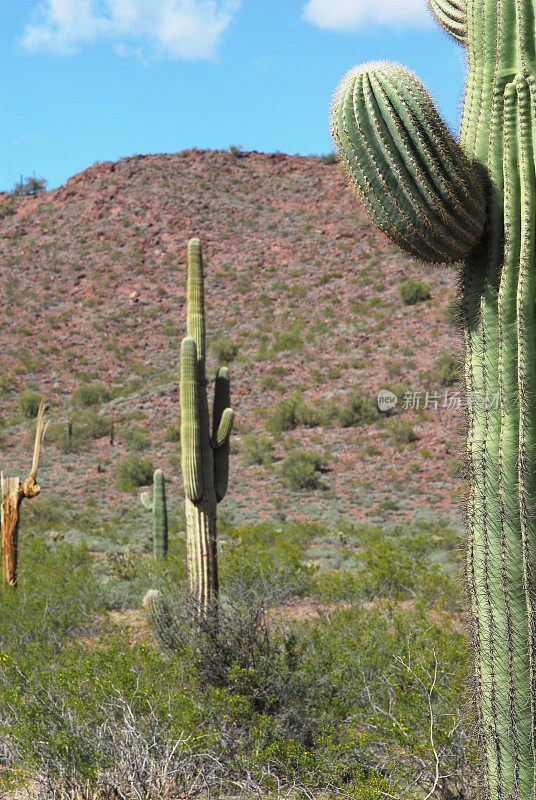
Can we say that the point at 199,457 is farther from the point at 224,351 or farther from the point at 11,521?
the point at 224,351

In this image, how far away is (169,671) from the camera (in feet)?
19.5

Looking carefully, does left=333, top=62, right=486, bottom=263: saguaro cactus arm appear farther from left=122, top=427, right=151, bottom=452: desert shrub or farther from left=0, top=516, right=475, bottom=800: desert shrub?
left=122, top=427, right=151, bottom=452: desert shrub

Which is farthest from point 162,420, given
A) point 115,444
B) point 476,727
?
point 476,727

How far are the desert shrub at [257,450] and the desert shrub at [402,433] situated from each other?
14.8 ft

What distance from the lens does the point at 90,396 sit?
110ft

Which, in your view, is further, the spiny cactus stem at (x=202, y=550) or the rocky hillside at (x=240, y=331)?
the rocky hillside at (x=240, y=331)

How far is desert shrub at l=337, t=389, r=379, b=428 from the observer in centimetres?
2856

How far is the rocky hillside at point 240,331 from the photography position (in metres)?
25.6

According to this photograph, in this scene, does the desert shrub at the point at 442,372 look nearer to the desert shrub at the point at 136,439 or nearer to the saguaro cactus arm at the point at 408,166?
the desert shrub at the point at 136,439

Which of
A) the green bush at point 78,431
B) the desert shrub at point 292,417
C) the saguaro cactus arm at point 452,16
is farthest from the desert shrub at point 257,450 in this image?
the saguaro cactus arm at point 452,16

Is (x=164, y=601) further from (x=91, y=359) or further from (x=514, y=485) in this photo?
(x=91, y=359)

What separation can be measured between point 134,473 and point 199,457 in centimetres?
1797

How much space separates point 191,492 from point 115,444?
22.1 meters

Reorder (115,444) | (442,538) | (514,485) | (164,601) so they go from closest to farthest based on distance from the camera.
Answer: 1. (514,485)
2. (164,601)
3. (442,538)
4. (115,444)
